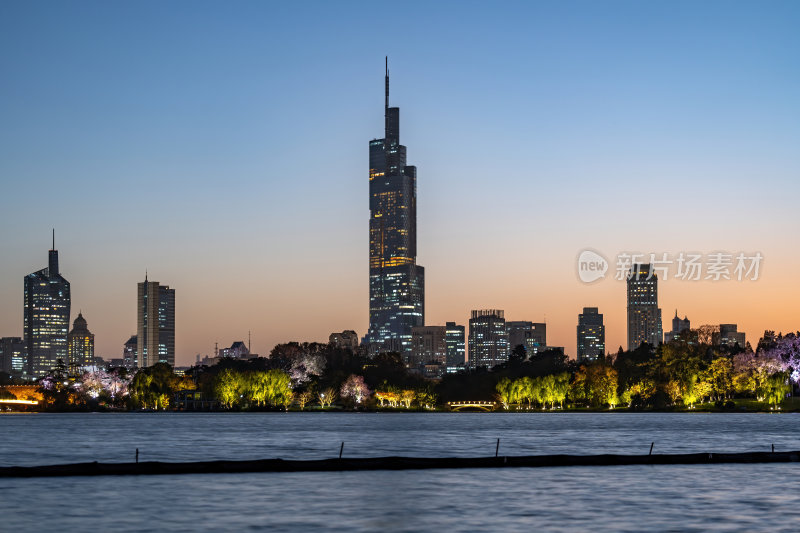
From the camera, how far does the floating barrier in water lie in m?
61.8

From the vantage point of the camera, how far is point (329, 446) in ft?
361

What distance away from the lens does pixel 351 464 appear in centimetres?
6644

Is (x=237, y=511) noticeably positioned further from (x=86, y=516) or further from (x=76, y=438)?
(x=76, y=438)

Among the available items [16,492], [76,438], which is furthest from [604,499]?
Answer: [76,438]

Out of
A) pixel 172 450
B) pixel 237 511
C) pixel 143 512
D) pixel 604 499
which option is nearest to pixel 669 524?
pixel 604 499

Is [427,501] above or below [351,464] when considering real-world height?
below

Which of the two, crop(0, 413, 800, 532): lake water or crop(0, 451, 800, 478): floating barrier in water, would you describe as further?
crop(0, 451, 800, 478): floating barrier in water

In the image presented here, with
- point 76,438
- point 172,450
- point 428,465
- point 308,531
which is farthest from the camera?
point 76,438

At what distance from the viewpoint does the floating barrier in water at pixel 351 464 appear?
61.8 metres

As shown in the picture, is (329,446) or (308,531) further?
(329,446)

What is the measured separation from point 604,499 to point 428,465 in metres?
19.6

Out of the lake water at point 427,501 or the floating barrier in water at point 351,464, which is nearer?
the lake water at point 427,501

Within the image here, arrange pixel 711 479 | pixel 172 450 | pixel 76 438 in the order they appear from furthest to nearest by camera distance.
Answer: pixel 76 438
pixel 172 450
pixel 711 479

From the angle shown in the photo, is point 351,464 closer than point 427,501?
No
